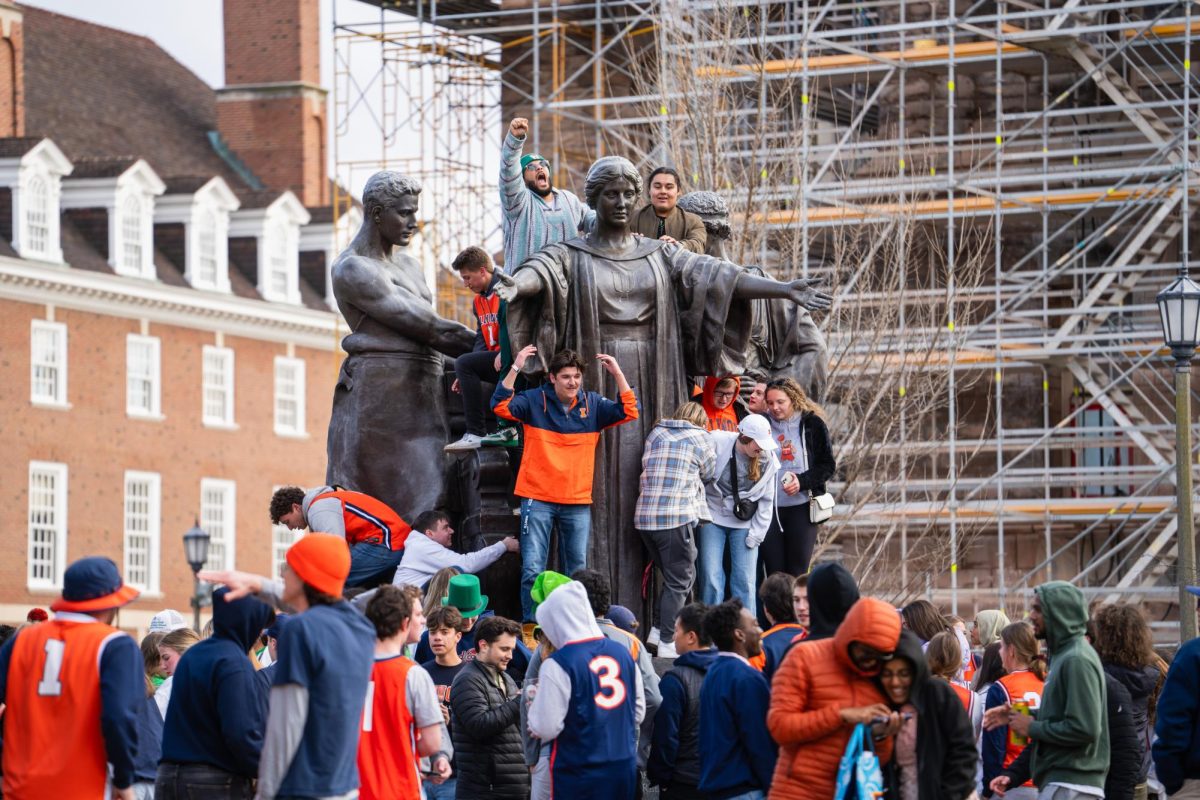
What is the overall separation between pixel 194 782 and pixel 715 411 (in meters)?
5.33

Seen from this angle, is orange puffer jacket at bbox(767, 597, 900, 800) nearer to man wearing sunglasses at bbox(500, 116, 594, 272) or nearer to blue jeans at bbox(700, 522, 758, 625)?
blue jeans at bbox(700, 522, 758, 625)

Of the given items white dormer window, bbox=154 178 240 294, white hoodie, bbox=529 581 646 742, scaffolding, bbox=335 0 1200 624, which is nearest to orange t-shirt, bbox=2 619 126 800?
white hoodie, bbox=529 581 646 742

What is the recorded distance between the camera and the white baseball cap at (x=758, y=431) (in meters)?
14.1

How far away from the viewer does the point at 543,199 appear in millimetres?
15250

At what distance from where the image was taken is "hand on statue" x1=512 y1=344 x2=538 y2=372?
45.2 feet

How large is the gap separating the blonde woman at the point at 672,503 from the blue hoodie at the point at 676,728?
7.74 ft

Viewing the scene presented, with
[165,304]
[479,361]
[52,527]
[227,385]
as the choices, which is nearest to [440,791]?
[479,361]

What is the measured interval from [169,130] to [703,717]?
188 feet

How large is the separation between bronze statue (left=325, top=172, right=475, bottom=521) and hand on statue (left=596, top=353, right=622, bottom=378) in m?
1.48

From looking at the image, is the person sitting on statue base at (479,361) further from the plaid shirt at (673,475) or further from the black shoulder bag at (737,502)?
the black shoulder bag at (737,502)

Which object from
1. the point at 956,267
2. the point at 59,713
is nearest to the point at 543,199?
the point at 59,713

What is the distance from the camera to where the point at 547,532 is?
45.4 feet

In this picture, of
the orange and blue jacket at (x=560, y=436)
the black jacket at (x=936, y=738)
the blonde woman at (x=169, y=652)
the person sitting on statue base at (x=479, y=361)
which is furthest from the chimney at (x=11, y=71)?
the black jacket at (x=936, y=738)

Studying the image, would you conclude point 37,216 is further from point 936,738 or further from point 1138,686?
point 936,738
